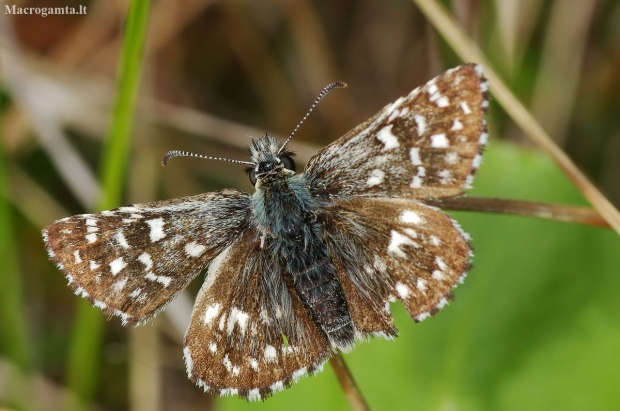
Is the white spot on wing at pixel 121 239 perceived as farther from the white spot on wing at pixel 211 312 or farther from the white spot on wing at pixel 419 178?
the white spot on wing at pixel 419 178

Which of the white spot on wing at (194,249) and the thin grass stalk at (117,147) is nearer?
the white spot on wing at (194,249)

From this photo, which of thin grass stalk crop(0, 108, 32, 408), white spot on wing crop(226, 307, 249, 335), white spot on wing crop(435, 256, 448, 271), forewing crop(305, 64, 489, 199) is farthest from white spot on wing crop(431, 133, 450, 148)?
thin grass stalk crop(0, 108, 32, 408)

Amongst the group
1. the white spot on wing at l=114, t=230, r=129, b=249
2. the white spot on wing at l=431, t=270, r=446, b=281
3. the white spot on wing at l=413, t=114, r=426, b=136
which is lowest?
the white spot on wing at l=431, t=270, r=446, b=281

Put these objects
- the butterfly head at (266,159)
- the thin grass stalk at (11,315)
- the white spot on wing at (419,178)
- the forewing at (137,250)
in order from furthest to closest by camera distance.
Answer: the thin grass stalk at (11,315), the butterfly head at (266,159), the white spot on wing at (419,178), the forewing at (137,250)

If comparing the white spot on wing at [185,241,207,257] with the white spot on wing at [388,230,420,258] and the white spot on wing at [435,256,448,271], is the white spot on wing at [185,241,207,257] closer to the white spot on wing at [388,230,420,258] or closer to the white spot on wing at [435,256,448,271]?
the white spot on wing at [388,230,420,258]

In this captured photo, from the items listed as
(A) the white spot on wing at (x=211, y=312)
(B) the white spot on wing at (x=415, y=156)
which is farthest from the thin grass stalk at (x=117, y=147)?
(B) the white spot on wing at (x=415, y=156)

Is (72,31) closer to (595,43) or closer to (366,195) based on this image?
(366,195)
